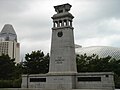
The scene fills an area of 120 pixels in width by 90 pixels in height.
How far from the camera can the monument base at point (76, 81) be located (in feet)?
73.9

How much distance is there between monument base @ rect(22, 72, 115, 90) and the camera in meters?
22.5

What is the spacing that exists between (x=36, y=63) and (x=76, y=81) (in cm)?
1714

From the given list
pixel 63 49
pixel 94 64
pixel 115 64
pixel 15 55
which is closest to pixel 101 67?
pixel 94 64

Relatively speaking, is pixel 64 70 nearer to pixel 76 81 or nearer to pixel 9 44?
pixel 76 81

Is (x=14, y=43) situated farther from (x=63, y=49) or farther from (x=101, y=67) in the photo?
(x=63, y=49)

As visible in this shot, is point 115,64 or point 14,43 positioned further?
point 14,43

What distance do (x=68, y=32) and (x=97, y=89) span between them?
7.94 meters

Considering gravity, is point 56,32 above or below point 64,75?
above

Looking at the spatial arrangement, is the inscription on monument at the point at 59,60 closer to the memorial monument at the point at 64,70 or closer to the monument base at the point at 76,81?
the memorial monument at the point at 64,70

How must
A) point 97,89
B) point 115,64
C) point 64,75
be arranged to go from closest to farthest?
point 97,89, point 64,75, point 115,64

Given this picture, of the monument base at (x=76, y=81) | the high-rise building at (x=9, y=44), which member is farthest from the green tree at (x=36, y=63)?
the high-rise building at (x=9, y=44)

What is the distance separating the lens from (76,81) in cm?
2433

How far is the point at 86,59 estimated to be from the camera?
43.3 meters

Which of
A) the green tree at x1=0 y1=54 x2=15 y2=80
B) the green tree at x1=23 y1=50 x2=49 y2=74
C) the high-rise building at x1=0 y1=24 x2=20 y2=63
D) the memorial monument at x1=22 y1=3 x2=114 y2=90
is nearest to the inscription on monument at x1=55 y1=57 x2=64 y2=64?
the memorial monument at x1=22 y1=3 x2=114 y2=90
